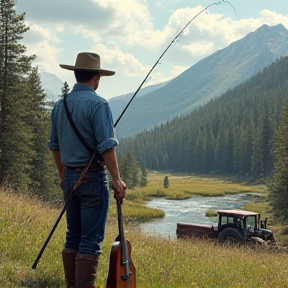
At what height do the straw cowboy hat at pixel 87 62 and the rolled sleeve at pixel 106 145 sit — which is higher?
the straw cowboy hat at pixel 87 62

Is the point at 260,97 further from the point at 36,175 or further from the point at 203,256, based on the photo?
the point at 203,256

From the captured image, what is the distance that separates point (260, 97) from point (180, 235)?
591 feet

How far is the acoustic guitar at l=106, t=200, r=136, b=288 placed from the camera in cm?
425

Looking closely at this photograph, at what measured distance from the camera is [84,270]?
4.32 meters

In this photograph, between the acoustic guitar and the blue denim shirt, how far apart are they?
2.09ft

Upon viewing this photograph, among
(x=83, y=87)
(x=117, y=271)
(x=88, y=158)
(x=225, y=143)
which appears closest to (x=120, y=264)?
(x=117, y=271)

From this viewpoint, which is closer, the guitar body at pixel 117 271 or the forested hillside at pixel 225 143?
the guitar body at pixel 117 271

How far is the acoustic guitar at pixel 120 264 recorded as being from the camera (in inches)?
167

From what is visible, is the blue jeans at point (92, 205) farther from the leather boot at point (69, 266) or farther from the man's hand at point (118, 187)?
the leather boot at point (69, 266)

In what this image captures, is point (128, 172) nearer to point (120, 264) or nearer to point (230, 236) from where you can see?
point (230, 236)

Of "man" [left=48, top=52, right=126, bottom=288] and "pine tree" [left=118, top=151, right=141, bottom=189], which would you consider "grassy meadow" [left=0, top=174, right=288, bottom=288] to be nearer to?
"man" [left=48, top=52, right=126, bottom=288]

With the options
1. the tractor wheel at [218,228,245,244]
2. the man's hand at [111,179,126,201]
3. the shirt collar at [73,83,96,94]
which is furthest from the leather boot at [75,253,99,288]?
the tractor wheel at [218,228,245,244]

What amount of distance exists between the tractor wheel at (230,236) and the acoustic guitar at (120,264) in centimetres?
1622

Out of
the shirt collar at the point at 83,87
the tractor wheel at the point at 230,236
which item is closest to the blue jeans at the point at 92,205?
the shirt collar at the point at 83,87
